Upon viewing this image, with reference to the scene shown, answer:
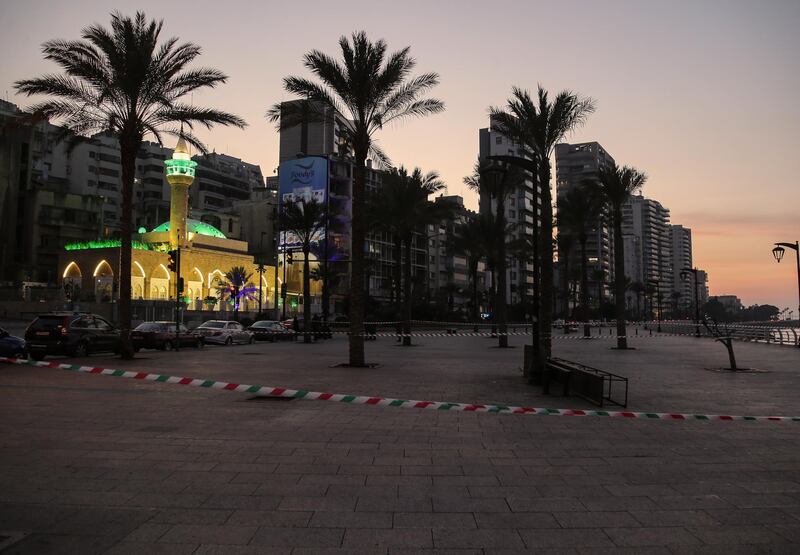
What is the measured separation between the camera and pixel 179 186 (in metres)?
79.9

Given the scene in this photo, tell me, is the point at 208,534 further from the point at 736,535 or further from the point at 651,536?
the point at 736,535

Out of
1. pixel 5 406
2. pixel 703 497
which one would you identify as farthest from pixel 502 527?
pixel 5 406

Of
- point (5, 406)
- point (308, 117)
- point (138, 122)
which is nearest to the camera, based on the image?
point (5, 406)

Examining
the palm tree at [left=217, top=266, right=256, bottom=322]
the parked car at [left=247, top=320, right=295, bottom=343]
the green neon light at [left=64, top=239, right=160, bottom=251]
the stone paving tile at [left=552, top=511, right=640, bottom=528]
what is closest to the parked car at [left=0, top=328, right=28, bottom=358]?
the parked car at [left=247, top=320, right=295, bottom=343]

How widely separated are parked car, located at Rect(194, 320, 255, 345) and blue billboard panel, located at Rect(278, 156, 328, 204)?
54.2 metres

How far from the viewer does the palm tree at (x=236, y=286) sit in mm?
83125

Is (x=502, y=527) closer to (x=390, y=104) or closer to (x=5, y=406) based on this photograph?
(x=5, y=406)

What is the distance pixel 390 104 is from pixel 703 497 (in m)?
16.5

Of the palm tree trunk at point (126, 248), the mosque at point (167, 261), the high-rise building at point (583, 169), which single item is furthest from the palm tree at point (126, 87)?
the high-rise building at point (583, 169)

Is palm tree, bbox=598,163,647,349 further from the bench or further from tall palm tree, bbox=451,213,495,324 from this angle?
the bench

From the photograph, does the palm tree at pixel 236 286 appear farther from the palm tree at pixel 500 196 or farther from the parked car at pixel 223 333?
the palm tree at pixel 500 196

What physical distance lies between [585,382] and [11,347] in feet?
57.0

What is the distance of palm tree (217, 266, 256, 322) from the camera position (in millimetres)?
83125

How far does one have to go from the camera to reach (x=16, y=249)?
84125 millimetres
